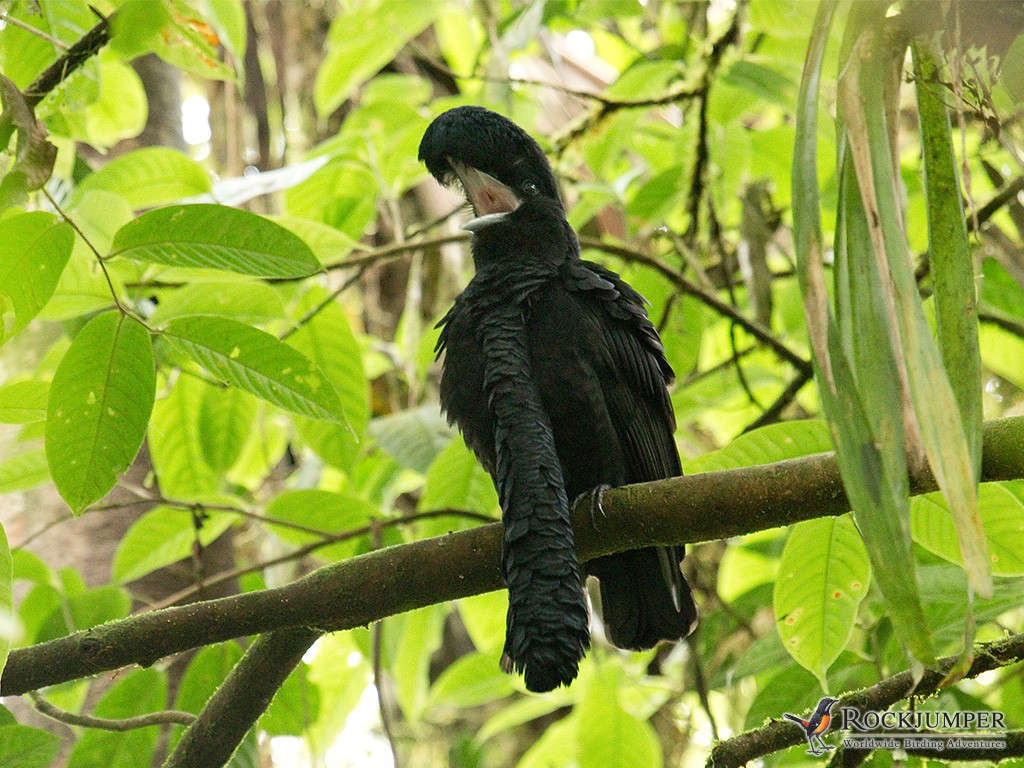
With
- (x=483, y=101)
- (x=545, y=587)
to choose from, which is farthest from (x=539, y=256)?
(x=545, y=587)

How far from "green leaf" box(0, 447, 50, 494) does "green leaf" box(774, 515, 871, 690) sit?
1.78 meters

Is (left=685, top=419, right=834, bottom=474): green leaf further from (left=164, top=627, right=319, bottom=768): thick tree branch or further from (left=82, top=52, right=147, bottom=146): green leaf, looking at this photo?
(left=82, top=52, right=147, bottom=146): green leaf

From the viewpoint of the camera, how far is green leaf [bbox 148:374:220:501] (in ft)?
9.78

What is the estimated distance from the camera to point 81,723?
7.15ft

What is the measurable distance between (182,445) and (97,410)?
117cm

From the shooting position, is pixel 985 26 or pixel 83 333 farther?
pixel 83 333

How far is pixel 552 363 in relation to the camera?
8.25 ft

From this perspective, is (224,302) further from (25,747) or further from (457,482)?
(25,747)

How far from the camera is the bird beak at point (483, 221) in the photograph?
8.50 feet

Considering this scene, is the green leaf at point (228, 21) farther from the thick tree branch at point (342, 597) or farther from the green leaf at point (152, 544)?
the thick tree branch at point (342, 597)

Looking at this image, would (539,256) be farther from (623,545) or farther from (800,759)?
(800,759)

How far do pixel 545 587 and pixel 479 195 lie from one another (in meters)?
1.35

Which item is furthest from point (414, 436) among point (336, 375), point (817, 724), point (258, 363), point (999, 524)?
point (999, 524)

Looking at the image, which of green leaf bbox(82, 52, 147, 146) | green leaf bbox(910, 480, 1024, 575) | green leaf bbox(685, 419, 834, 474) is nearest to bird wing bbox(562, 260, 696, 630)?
green leaf bbox(685, 419, 834, 474)
